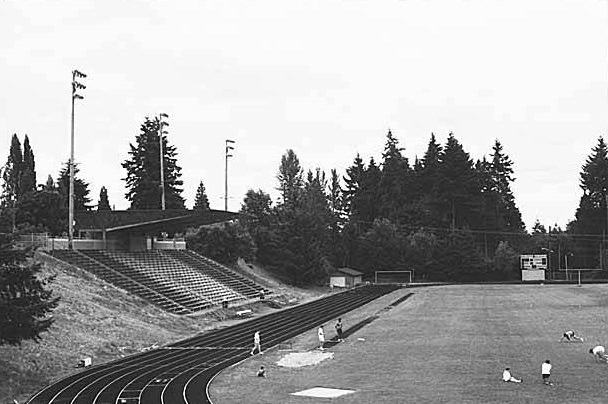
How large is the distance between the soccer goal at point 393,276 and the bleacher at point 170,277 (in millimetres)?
36455

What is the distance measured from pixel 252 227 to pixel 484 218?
146ft

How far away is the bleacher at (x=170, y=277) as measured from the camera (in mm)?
54344

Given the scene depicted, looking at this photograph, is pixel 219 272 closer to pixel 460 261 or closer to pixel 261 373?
pixel 261 373

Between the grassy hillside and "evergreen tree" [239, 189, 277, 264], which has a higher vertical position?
"evergreen tree" [239, 189, 277, 264]

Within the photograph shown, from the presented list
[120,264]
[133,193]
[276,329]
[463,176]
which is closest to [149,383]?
[276,329]

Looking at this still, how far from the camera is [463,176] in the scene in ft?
398

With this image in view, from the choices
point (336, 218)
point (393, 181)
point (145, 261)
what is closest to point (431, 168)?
point (393, 181)

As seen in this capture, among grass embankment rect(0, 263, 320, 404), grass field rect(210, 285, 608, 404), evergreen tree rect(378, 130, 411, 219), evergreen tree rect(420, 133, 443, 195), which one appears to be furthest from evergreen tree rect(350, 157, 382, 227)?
grass embankment rect(0, 263, 320, 404)

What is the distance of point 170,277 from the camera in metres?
62.2

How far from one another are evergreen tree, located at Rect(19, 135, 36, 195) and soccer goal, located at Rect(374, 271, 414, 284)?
49.8 metres

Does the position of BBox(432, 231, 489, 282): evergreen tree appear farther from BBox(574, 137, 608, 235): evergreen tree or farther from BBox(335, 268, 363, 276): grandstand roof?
BBox(574, 137, 608, 235): evergreen tree

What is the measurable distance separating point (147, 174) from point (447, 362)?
74014 mm

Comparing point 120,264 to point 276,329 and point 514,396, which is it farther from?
point 514,396

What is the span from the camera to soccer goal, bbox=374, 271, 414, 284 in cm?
10831
